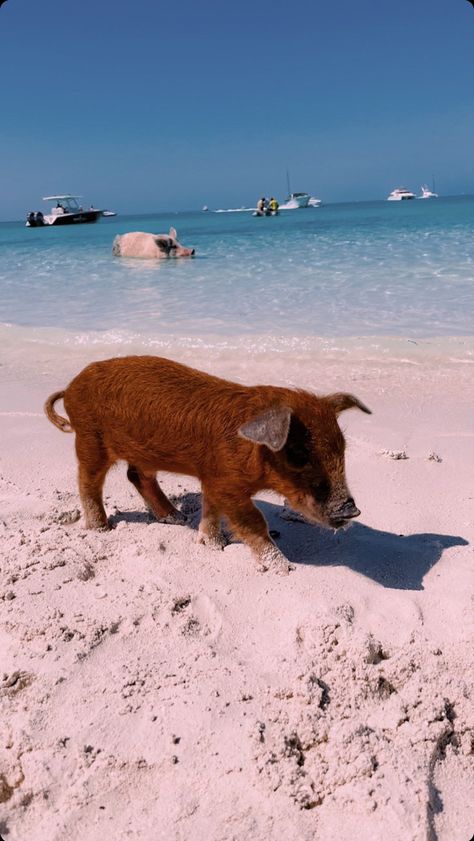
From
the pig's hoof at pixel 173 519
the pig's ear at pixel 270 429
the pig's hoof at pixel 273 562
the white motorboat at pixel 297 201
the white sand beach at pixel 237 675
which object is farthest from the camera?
the white motorboat at pixel 297 201

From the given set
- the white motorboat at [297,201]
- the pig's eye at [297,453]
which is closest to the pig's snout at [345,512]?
the pig's eye at [297,453]

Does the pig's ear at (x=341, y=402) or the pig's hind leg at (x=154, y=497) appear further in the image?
the pig's hind leg at (x=154, y=497)

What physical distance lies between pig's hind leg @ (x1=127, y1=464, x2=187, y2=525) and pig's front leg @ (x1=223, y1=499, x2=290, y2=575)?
0.68 meters

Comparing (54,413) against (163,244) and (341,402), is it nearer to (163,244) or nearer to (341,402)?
(341,402)

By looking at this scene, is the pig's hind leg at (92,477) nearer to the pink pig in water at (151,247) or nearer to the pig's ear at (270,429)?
the pig's ear at (270,429)

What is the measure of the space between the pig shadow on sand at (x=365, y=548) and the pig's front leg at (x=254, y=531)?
0.23 meters

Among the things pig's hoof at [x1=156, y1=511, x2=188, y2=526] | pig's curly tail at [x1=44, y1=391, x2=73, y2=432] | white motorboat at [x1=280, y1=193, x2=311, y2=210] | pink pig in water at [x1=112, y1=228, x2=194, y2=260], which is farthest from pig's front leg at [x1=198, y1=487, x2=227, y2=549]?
white motorboat at [x1=280, y1=193, x2=311, y2=210]

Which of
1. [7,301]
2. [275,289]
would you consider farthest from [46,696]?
[7,301]

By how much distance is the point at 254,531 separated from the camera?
325cm

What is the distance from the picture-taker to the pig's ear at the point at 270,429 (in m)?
2.76

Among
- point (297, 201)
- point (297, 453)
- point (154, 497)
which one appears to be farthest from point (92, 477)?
point (297, 201)

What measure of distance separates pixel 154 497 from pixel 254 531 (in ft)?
2.81

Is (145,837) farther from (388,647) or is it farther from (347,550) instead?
(347,550)

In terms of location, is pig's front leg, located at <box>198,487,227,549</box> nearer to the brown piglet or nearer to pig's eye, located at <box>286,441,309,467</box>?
the brown piglet
